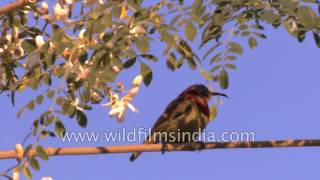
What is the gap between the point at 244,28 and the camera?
4281 millimetres

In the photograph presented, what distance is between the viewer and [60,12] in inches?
180

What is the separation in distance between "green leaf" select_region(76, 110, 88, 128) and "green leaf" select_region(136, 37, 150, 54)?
Answer: 0.90 metres

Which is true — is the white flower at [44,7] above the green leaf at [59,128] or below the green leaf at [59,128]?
above

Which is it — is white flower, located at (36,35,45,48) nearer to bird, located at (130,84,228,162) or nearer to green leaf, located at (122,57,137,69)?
green leaf, located at (122,57,137,69)

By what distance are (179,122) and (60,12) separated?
281 cm

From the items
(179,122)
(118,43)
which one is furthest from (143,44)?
(179,122)

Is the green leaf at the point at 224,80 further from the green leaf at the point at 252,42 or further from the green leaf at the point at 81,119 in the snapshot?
the green leaf at the point at 81,119

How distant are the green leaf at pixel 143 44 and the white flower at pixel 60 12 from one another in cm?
96

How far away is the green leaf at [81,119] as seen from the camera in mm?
4473

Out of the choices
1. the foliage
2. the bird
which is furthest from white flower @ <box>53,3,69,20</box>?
the bird

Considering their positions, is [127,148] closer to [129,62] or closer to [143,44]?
[129,62]

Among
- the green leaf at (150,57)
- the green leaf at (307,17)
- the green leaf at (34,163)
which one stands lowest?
the green leaf at (34,163)

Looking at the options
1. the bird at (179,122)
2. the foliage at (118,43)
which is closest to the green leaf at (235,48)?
the foliage at (118,43)

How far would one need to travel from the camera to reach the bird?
7.05m
